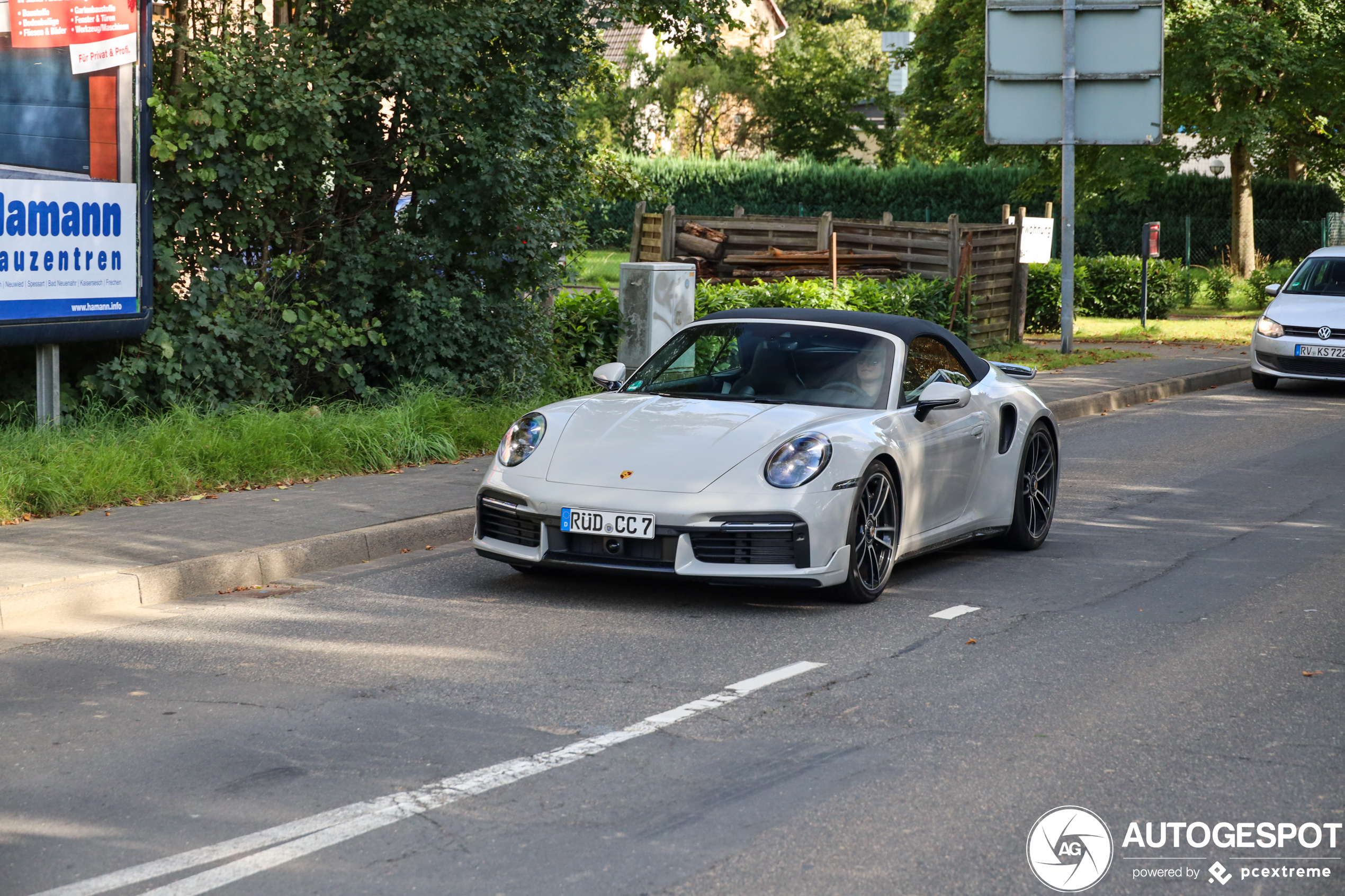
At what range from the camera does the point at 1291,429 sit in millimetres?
14375

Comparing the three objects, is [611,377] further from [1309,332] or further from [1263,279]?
[1263,279]

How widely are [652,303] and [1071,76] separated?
9321 mm

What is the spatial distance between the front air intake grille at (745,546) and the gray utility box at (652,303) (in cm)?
637

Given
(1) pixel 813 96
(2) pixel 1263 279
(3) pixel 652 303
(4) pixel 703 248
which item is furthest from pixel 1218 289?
(1) pixel 813 96

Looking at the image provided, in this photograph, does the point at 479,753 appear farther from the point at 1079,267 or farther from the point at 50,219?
the point at 1079,267

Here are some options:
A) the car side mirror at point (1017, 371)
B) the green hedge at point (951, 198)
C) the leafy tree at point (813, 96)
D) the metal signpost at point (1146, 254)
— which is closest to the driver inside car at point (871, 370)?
the car side mirror at point (1017, 371)

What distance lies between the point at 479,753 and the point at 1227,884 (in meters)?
2.30

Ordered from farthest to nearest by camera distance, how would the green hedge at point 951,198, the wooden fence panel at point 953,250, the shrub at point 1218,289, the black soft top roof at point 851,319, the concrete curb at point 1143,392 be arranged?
the green hedge at point 951,198
the shrub at point 1218,289
the wooden fence panel at point 953,250
the concrete curb at point 1143,392
the black soft top roof at point 851,319

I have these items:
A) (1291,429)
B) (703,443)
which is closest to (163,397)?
(703,443)

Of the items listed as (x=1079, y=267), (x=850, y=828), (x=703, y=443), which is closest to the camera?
(x=850, y=828)

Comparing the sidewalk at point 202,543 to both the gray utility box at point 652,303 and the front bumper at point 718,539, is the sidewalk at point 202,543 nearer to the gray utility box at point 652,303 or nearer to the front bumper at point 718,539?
the front bumper at point 718,539

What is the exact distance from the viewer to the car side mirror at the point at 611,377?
26.5 feet

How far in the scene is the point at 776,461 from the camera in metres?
6.93

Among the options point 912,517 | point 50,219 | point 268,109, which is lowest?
point 912,517
